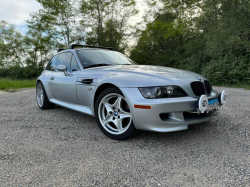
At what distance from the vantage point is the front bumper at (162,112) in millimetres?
2188

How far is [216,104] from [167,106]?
0.97 m

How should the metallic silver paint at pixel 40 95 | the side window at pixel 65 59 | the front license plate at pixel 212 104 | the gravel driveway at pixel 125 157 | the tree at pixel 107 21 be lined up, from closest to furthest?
the gravel driveway at pixel 125 157 → the front license plate at pixel 212 104 → the side window at pixel 65 59 → the metallic silver paint at pixel 40 95 → the tree at pixel 107 21

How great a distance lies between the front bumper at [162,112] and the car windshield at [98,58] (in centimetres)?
133

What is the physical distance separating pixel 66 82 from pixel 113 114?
136cm

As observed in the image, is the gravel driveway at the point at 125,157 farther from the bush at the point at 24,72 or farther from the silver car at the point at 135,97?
the bush at the point at 24,72

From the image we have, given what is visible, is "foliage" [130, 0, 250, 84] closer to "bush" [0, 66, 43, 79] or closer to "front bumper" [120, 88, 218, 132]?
"front bumper" [120, 88, 218, 132]

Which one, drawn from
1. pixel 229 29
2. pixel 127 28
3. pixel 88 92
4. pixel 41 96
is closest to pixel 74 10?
pixel 127 28

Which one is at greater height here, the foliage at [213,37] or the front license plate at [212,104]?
the foliage at [213,37]

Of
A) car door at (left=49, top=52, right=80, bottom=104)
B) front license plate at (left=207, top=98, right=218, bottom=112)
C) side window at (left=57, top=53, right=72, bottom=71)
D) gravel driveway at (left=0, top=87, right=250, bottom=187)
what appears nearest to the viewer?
gravel driveway at (left=0, top=87, right=250, bottom=187)

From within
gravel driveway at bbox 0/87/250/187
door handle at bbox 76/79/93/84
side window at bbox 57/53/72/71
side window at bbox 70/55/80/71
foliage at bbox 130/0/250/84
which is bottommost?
gravel driveway at bbox 0/87/250/187

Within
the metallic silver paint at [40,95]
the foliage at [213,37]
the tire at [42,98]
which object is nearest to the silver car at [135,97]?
the tire at [42,98]

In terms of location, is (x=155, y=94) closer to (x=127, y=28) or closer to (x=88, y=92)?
(x=88, y=92)

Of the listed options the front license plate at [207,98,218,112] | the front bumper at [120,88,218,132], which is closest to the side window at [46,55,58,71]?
the front bumper at [120,88,218,132]

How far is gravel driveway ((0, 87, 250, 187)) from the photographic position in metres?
1.69
